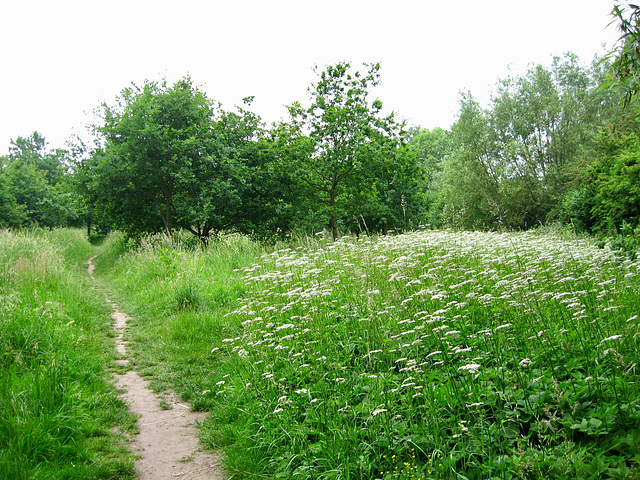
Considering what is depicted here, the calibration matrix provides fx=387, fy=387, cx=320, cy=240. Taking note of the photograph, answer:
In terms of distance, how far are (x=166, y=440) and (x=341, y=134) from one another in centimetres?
1361

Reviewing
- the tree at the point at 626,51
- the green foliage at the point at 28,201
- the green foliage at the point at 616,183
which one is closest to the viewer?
the tree at the point at 626,51

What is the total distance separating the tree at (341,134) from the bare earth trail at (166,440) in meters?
12.1

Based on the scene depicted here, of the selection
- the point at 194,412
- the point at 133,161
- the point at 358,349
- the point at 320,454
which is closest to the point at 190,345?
the point at 194,412

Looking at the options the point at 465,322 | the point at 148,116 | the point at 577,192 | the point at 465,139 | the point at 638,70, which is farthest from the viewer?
the point at 465,139

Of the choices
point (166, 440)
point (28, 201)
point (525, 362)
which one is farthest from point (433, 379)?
point (28, 201)

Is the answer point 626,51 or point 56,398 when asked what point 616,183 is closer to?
point 626,51

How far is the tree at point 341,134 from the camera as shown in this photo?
15.4 meters

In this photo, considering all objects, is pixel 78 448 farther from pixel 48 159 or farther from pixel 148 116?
pixel 48 159

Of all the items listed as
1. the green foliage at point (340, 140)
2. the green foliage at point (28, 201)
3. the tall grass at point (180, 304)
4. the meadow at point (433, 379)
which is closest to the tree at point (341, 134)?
the green foliage at point (340, 140)

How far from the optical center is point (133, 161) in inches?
594

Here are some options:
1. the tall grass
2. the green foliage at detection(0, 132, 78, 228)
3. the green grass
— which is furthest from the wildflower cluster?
the green foliage at detection(0, 132, 78, 228)

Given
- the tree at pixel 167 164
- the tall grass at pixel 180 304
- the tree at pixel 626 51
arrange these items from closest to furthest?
the tree at pixel 626 51 < the tall grass at pixel 180 304 < the tree at pixel 167 164

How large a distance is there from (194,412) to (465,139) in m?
30.8

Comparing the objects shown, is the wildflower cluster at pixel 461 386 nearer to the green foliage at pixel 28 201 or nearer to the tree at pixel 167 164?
the tree at pixel 167 164
